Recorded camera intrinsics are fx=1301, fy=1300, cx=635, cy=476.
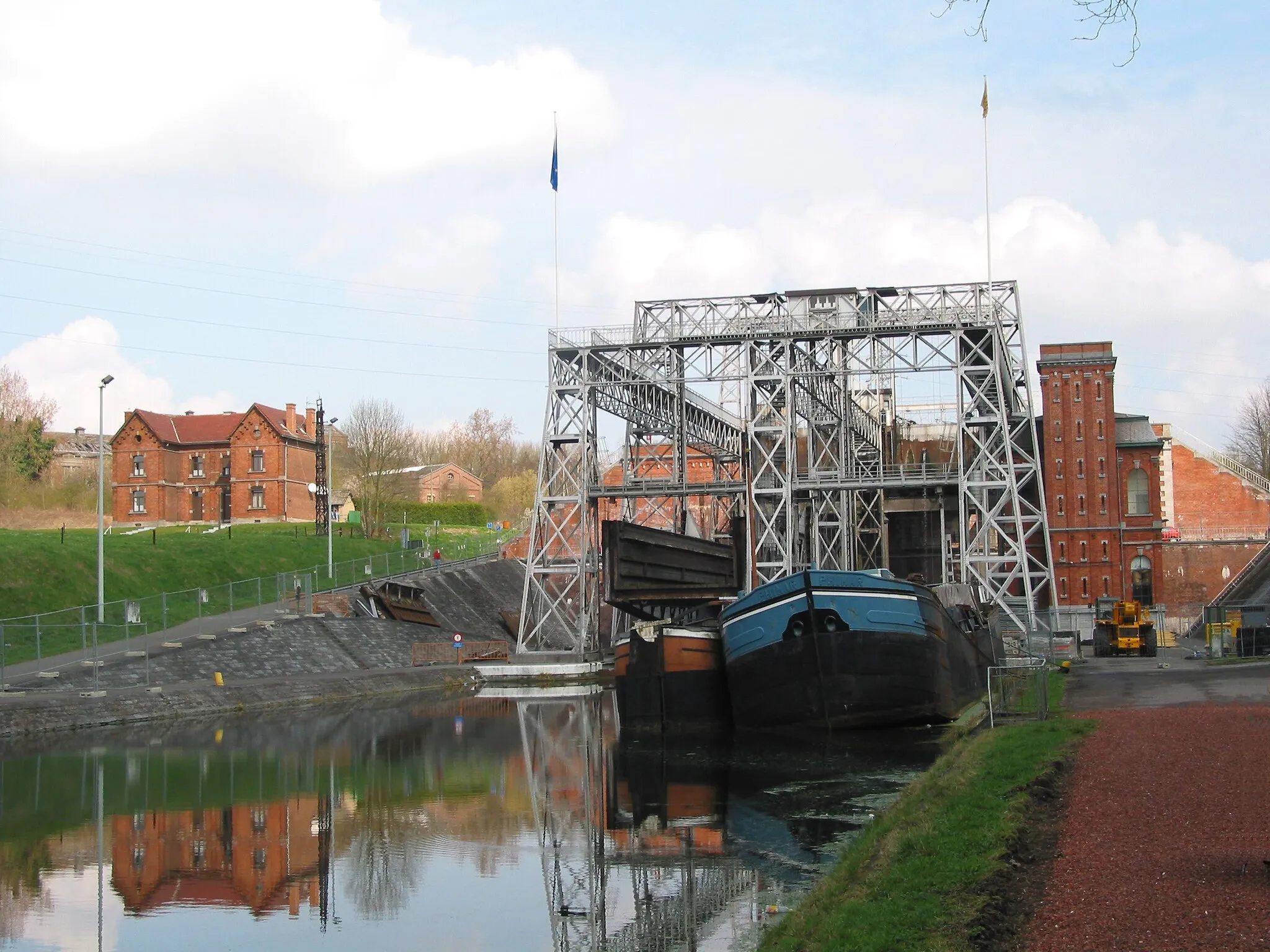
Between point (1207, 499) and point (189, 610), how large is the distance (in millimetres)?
54604

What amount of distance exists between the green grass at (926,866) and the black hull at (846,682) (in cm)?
961

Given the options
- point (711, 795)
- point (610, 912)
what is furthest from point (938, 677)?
point (610, 912)

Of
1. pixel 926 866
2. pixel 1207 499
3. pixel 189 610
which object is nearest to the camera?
pixel 926 866

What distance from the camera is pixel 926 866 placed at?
36.6 feet

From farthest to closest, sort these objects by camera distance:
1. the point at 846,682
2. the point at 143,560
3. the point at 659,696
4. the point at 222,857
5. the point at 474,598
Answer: the point at 474,598 < the point at 143,560 < the point at 659,696 < the point at 846,682 < the point at 222,857

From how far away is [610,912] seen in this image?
13.8 metres

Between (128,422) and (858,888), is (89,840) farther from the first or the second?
(128,422)

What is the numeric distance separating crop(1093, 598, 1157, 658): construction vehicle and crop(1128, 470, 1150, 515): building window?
19384 mm

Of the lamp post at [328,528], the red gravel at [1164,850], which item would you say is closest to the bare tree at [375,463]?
the lamp post at [328,528]

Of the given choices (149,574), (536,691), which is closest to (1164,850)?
(536,691)

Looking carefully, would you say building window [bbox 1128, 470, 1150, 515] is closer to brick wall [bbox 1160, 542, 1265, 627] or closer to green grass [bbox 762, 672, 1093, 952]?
brick wall [bbox 1160, 542, 1265, 627]

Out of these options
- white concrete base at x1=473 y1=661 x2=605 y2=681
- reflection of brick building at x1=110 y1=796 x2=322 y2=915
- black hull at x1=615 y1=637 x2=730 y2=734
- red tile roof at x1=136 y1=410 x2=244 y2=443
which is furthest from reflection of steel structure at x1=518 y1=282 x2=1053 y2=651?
red tile roof at x1=136 y1=410 x2=244 y2=443

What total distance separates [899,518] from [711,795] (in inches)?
1965

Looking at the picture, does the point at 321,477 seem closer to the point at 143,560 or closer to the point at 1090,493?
the point at 143,560
